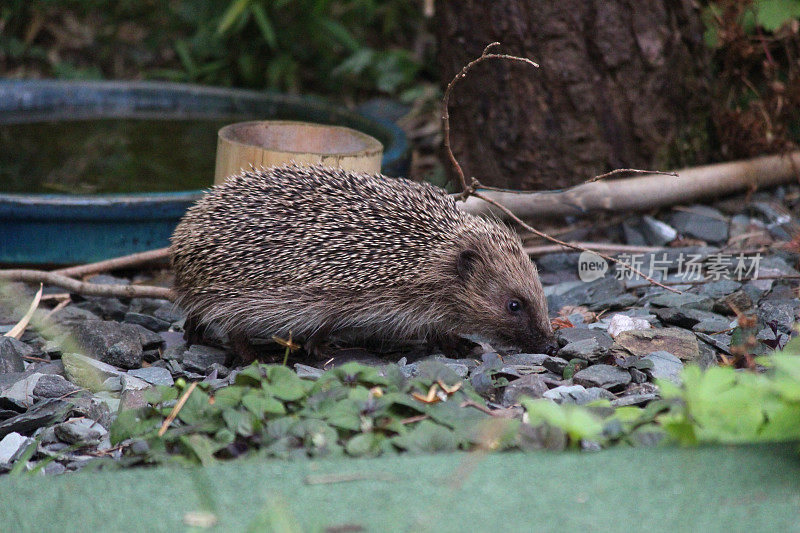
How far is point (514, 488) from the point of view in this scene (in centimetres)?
266

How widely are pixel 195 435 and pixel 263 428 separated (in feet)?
Answer: 0.81

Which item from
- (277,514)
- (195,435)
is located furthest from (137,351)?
(277,514)

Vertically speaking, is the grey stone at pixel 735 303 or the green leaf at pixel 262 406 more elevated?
the grey stone at pixel 735 303

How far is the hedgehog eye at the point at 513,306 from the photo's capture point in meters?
4.73

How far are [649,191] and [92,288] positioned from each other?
3.91m

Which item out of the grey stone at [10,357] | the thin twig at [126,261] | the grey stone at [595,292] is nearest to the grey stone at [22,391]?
the grey stone at [10,357]

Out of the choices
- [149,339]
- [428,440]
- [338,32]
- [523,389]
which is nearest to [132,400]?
[149,339]

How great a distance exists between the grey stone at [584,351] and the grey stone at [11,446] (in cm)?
253

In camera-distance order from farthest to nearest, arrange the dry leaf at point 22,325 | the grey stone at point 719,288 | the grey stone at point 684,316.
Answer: the grey stone at point 719,288
the dry leaf at point 22,325
the grey stone at point 684,316

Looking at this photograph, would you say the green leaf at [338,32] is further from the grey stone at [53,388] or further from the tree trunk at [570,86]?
the grey stone at [53,388]

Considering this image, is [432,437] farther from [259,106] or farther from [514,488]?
[259,106]

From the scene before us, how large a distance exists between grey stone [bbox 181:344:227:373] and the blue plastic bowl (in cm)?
166

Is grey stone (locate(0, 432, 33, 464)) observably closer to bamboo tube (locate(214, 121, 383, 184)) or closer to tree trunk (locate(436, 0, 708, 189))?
bamboo tube (locate(214, 121, 383, 184))

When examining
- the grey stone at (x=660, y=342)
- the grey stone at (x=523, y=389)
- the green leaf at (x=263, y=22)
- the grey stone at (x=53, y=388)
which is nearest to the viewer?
the grey stone at (x=523, y=389)
